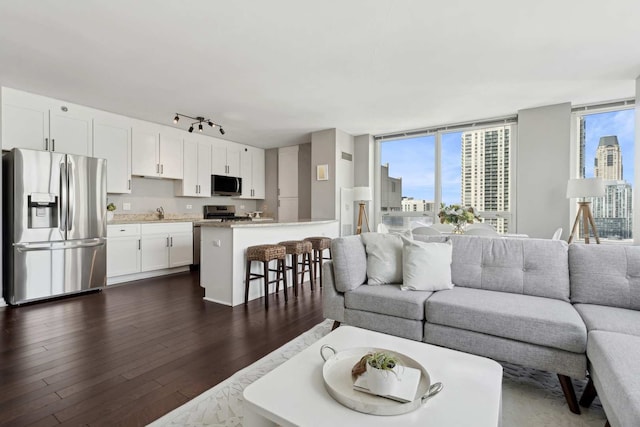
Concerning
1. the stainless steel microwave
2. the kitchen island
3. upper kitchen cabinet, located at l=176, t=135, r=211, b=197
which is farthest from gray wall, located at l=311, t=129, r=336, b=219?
upper kitchen cabinet, located at l=176, t=135, r=211, b=197

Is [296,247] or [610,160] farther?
[610,160]

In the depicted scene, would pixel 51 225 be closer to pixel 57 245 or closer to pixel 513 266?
pixel 57 245

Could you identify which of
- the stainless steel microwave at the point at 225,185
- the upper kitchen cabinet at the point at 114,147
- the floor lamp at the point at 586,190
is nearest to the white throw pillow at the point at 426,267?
the floor lamp at the point at 586,190

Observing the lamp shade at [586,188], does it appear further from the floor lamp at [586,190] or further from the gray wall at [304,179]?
the gray wall at [304,179]

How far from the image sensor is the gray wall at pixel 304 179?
6785mm

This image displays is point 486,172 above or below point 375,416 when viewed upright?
above

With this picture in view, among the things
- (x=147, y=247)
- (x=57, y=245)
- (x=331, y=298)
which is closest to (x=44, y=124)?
(x=57, y=245)

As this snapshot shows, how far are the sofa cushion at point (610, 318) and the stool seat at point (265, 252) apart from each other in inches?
→ 103

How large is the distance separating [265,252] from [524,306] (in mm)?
2350

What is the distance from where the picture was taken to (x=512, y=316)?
187 centimetres

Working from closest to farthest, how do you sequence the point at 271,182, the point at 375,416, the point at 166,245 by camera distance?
the point at 375,416 < the point at 166,245 < the point at 271,182

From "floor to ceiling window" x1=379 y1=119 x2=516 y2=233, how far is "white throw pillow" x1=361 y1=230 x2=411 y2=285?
132 inches

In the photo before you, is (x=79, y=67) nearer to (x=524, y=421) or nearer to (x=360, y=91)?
(x=360, y=91)

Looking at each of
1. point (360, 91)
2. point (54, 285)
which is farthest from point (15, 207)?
point (360, 91)
